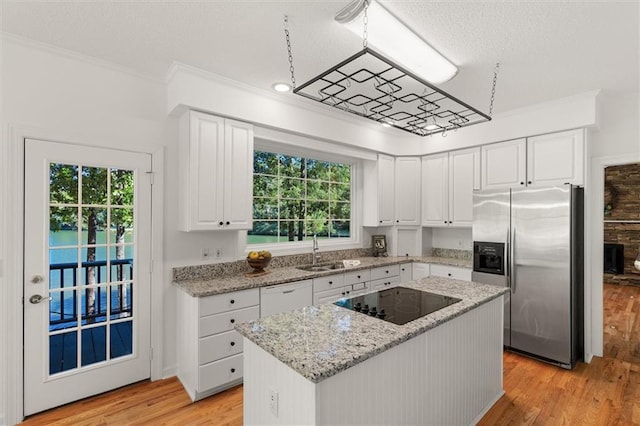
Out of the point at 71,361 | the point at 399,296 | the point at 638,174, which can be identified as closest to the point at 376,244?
the point at 399,296

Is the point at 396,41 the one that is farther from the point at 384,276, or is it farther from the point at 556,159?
the point at 384,276

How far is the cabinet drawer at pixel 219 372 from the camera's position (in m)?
2.49

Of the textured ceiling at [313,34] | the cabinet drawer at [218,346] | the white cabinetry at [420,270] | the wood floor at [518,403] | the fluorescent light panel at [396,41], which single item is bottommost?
the wood floor at [518,403]

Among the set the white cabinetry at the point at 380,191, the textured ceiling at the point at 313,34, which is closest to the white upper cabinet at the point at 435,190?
the white cabinetry at the point at 380,191

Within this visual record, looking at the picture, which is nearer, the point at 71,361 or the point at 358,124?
the point at 71,361

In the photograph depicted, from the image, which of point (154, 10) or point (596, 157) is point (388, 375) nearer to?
point (154, 10)

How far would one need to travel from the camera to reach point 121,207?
2.68m

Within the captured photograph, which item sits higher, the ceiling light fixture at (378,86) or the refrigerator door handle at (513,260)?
the ceiling light fixture at (378,86)

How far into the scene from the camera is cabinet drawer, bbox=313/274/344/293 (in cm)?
321

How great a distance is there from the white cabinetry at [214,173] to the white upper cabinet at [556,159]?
9.83ft

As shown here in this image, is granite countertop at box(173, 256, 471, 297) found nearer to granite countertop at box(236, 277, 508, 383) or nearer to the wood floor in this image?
the wood floor

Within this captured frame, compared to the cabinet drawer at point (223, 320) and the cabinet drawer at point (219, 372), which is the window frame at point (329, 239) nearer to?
the cabinet drawer at point (223, 320)

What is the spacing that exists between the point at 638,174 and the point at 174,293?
8.67 m

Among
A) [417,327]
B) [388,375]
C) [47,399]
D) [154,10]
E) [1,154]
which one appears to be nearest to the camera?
[388,375]
